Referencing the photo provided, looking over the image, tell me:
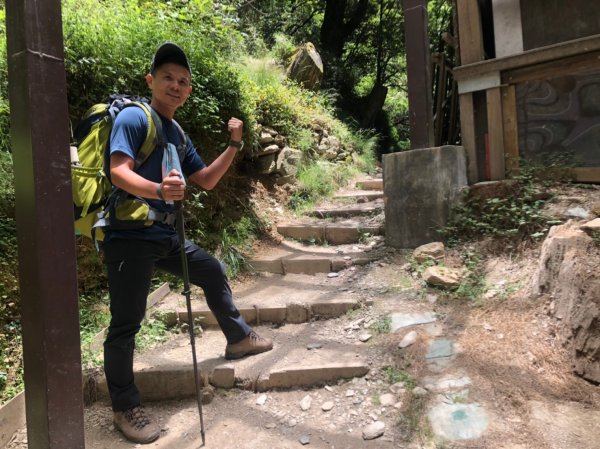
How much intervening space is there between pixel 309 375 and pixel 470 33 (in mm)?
4401

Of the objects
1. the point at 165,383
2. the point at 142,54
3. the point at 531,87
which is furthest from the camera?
the point at 531,87

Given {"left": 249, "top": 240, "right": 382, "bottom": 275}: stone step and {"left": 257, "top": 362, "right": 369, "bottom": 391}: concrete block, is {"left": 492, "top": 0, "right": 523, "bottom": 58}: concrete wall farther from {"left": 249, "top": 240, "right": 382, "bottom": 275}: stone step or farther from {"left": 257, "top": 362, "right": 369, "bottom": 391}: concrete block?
{"left": 257, "top": 362, "right": 369, "bottom": 391}: concrete block

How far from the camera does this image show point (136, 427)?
8.57 feet

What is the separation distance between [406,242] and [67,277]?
12.7ft

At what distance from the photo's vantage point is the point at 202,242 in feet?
16.5

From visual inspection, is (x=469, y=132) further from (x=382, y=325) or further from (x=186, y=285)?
(x=186, y=285)

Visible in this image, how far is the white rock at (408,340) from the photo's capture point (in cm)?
321

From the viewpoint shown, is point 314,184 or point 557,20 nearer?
point 557,20

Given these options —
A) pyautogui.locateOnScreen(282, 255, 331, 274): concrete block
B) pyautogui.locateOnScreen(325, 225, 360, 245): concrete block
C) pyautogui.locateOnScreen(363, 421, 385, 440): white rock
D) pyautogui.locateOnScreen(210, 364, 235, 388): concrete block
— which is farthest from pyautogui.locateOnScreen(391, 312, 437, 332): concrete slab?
pyautogui.locateOnScreen(325, 225, 360, 245): concrete block

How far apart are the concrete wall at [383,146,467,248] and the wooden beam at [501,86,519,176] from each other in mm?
514

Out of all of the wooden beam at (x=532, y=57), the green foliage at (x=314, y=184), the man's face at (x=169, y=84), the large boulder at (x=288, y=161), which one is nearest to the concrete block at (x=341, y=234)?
the green foliage at (x=314, y=184)

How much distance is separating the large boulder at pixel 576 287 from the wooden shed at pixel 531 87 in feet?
5.58

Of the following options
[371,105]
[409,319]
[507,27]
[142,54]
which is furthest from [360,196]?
[371,105]

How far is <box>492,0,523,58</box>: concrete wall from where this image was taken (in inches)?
198
